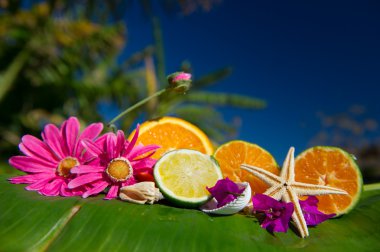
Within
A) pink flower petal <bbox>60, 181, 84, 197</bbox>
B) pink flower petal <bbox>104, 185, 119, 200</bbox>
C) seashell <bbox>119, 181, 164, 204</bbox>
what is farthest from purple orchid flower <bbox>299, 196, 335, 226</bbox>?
pink flower petal <bbox>60, 181, 84, 197</bbox>

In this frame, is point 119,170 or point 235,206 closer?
point 235,206

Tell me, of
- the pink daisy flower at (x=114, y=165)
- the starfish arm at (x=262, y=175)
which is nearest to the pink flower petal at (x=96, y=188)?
the pink daisy flower at (x=114, y=165)

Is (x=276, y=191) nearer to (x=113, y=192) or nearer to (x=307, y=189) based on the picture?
(x=307, y=189)

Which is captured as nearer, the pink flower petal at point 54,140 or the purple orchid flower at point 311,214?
the purple orchid flower at point 311,214

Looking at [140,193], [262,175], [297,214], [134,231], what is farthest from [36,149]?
[297,214]

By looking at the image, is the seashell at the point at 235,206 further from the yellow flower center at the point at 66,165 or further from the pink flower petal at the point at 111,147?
the yellow flower center at the point at 66,165

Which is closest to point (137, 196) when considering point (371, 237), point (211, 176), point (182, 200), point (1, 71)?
point (182, 200)
